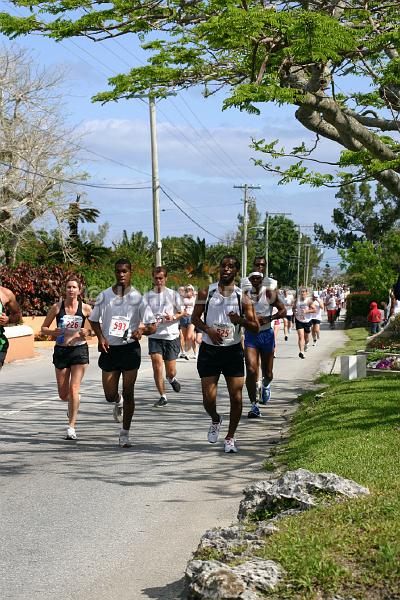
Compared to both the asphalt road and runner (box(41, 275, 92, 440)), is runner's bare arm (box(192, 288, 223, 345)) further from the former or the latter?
runner (box(41, 275, 92, 440))

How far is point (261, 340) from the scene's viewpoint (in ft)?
43.1

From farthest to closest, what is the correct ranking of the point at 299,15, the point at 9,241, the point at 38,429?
the point at 9,241
the point at 38,429
the point at 299,15

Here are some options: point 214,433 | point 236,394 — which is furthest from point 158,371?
point 236,394

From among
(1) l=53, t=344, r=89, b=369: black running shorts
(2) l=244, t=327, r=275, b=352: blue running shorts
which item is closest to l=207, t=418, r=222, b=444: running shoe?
(1) l=53, t=344, r=89, b=369: black running shorts

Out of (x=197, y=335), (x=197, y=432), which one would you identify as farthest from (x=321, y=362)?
(x=197, y=432)

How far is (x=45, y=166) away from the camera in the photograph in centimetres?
3828

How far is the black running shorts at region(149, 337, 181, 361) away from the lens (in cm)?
1461

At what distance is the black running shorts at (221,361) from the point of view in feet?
32.5

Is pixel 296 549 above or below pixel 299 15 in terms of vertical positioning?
below

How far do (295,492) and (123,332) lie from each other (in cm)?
466

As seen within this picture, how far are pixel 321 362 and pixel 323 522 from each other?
18849 mm

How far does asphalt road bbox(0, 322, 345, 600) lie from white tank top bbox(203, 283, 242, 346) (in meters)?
1.20

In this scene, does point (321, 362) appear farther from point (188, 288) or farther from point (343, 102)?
point (343, 102)

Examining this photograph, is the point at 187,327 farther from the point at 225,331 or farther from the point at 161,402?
the point at 225,331
